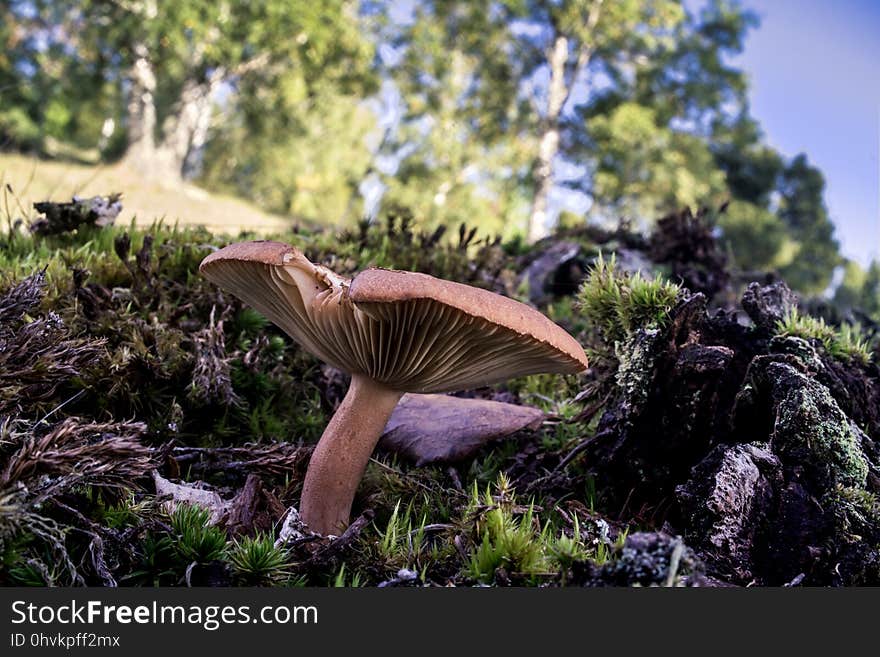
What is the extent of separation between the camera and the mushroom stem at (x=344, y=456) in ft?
5.33

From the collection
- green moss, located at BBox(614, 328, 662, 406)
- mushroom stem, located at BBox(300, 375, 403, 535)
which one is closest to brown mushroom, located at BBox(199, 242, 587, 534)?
mushroom stem, located at BBox(300, 375, 403, 535)

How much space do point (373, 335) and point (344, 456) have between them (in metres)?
0.38

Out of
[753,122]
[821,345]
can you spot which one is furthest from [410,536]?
[753,122]

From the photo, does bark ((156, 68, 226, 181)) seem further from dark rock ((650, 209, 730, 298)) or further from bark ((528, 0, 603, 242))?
dark rock ((650, 209, 730, 298))

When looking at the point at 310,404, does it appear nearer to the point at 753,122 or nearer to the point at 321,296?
the point at 321,296

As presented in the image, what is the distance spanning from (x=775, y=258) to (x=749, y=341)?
2549 centimetres

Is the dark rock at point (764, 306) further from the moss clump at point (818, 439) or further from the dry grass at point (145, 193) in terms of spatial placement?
the dry grass at point (145, 193)

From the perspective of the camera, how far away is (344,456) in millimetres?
1663

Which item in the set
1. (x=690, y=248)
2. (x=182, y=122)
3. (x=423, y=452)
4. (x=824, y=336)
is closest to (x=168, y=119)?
(x=182, y=122)

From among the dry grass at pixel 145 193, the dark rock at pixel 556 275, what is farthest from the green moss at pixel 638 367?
the dry grass at pixel 145 193

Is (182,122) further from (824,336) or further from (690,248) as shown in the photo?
(824,336)

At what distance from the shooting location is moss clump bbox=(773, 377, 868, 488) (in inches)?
63.2

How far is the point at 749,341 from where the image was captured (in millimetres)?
2014

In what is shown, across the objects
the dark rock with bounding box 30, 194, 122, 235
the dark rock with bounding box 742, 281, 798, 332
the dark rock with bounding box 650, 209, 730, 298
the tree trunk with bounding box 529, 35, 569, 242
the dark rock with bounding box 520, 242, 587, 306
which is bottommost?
the dark rock with bounding box 30, 194, 122, 235
